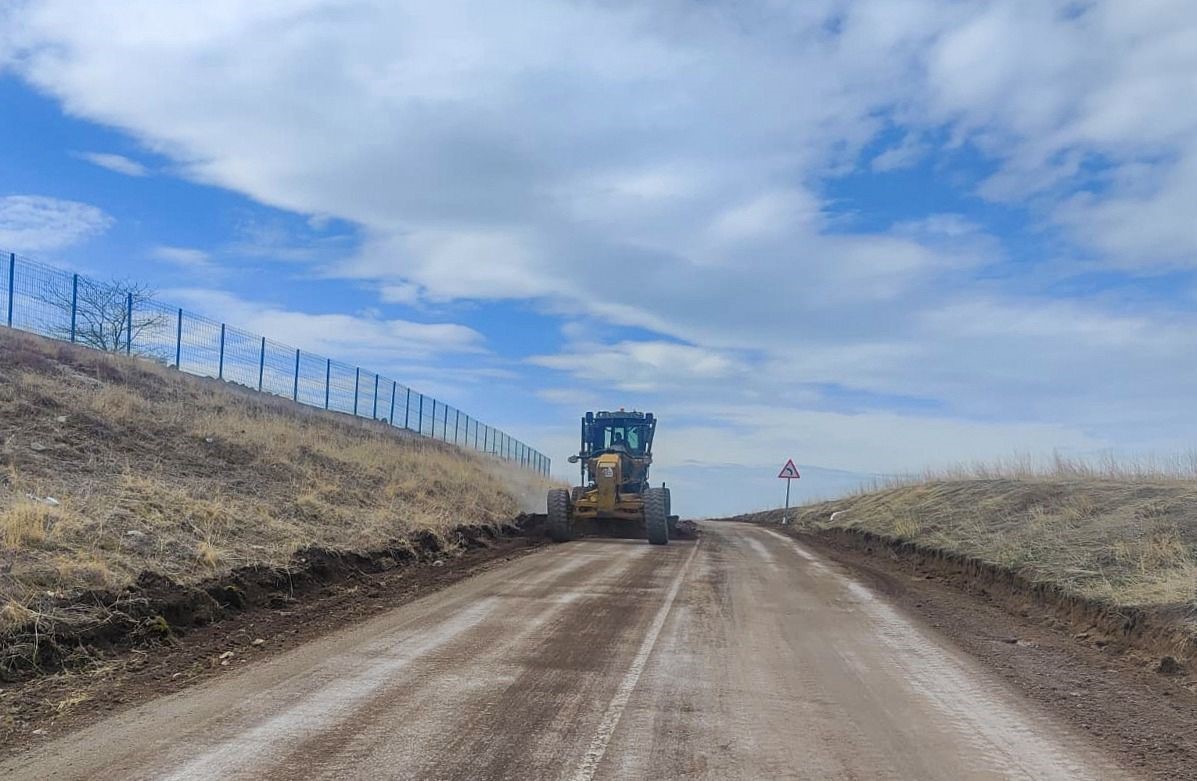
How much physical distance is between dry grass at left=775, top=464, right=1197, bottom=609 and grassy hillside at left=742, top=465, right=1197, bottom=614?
18 mm

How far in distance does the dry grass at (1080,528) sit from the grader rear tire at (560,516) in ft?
28.5

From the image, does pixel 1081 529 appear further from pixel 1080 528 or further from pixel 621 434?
pixel 621 434

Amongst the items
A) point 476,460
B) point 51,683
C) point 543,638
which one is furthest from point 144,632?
point 476,460

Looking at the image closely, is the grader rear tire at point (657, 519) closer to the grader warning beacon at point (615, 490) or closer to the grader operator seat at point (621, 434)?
the grader warning beacon at point (615, 490)

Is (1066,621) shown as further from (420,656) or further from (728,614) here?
(420,656)

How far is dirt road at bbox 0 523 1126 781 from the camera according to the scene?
5.23 metres

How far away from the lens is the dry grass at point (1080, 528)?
11227mm

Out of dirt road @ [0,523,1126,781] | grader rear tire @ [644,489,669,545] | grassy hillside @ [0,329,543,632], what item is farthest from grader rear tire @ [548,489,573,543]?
dirt road @ [0,523,1126,781]

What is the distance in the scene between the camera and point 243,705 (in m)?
6.35

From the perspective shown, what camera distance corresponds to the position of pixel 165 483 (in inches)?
527

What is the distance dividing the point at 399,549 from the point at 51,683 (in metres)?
8.72

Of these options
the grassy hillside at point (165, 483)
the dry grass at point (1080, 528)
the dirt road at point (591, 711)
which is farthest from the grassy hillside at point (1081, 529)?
the grassy hillside at point (165, 483)

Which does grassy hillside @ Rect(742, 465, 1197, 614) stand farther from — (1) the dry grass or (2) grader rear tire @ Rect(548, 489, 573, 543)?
(2) grader rear tire @ Rect(548, 489, 573, 543)

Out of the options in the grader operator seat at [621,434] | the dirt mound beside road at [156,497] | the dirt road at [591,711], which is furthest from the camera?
the grader operator seat at [621,434]
